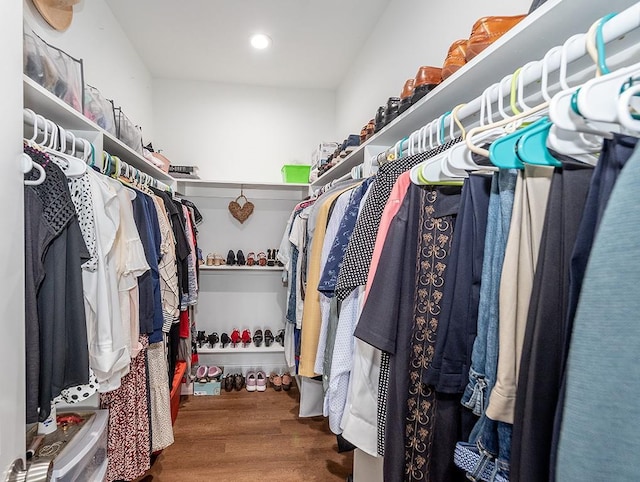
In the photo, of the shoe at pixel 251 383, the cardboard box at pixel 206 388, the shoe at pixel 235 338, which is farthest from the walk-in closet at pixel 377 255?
the shoe at pixel 235 338

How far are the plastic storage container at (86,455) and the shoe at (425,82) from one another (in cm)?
161

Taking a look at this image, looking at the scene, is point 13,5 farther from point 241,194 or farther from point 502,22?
point 241,194

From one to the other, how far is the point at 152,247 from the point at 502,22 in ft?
4.74

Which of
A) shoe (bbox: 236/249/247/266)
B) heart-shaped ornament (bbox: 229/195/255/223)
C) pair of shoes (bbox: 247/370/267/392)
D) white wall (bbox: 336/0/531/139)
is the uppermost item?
white wall (bbox: 336/0/531/139)

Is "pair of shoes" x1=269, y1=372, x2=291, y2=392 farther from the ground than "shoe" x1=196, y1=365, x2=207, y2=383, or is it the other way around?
"shoe" x1=196, y1=365, x2=207, y2=383

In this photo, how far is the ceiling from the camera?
2.06 meters

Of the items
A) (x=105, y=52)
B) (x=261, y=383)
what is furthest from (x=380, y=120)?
(x=261, y=383)

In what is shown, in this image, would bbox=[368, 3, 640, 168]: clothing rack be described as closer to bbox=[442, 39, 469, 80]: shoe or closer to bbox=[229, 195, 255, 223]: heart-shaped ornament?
bbox=[442, 39, 469, 80]: shoe

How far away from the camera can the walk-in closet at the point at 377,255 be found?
40 cm

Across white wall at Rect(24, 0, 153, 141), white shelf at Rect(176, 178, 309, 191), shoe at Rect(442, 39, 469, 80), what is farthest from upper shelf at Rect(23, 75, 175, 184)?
shoe at Rect(442, 39, 469, 80)

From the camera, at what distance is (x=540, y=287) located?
0.49 meters

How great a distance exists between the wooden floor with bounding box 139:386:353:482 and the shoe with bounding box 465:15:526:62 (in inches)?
80.9

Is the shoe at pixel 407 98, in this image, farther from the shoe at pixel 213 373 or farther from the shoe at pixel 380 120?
the shoe at pixel 213 373

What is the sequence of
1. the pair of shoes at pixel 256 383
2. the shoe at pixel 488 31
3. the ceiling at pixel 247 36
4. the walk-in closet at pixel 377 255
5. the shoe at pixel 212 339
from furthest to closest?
the shoe at pixel 212 339 → the pair of shoes at pixel 256 383 → the ceiling at pixel 247 36 → the shoe at pixel 488 31 → the walk-in closet at pixel 377 255
